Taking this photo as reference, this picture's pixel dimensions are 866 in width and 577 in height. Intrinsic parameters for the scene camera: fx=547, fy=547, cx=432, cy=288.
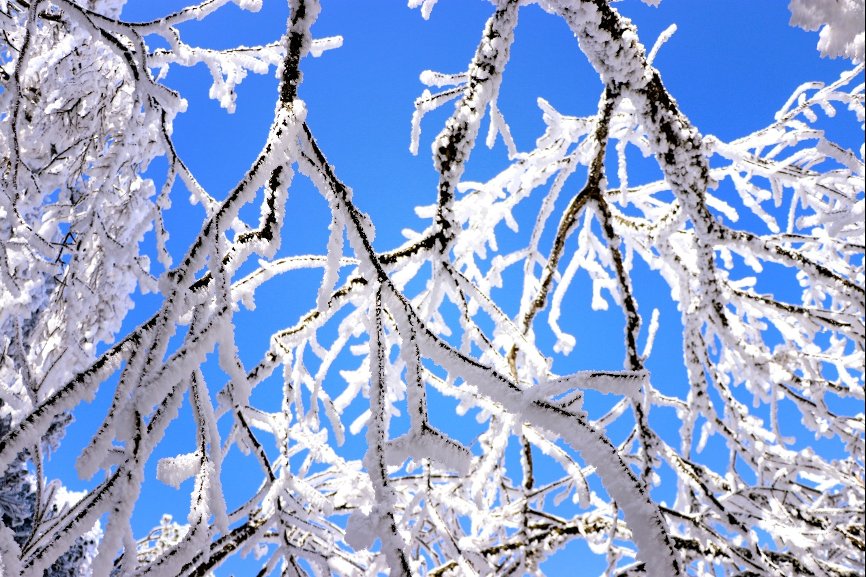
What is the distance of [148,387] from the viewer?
808 mm

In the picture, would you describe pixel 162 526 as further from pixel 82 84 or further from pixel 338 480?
pixel 82 84

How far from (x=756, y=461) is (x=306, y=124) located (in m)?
3.08

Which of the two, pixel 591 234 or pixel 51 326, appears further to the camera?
pixel 51 326

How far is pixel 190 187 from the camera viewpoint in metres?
1.88

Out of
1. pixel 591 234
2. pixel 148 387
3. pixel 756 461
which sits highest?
pixel 591 234

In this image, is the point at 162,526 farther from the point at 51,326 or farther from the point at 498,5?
the point at 498,5

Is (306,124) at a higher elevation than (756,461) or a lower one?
lower

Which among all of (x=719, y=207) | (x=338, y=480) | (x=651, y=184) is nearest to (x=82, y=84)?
(x=338, y=480)

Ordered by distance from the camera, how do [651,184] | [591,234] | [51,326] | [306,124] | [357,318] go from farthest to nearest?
[51,326]
[591,234]
[651,184]
[357,318]
[306,124]

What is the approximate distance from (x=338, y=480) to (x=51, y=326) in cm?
274

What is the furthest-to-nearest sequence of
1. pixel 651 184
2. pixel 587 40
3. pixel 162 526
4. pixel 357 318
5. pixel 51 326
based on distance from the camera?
pixel 162 526
pixel 51 326
pixel 651 184
pixel 357 318
pixel 587 40

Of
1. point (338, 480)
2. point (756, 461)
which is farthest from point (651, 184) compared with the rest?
point (338, 480)

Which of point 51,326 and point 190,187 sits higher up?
point 51,326

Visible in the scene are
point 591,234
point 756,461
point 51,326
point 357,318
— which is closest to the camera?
point 357,318
